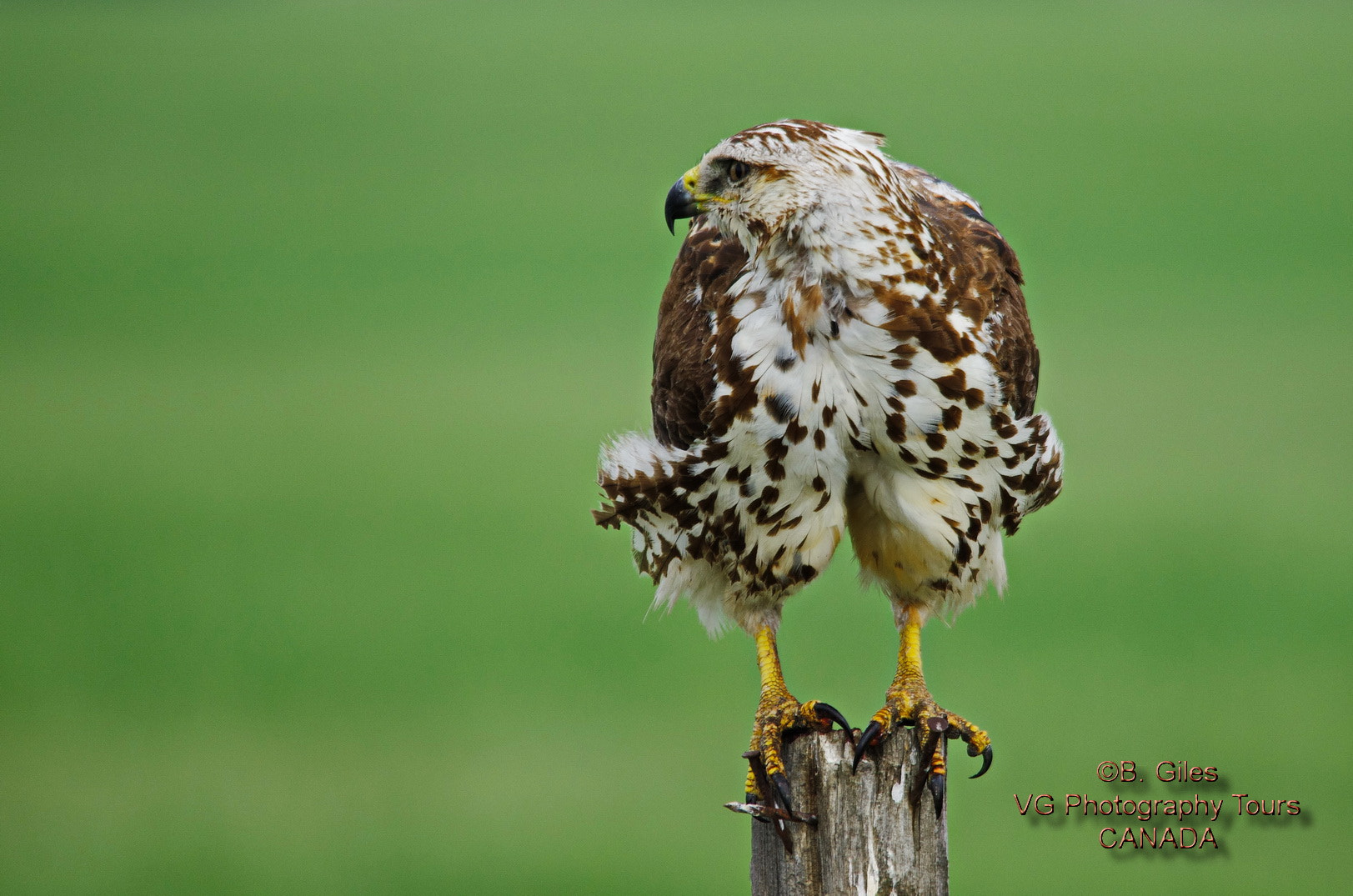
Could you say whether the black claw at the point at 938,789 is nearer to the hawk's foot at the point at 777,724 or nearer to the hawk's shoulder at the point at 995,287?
the hawk's foot at the point at 777,724

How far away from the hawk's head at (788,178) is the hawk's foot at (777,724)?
63.4 inches

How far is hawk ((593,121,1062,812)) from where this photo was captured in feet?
13.5

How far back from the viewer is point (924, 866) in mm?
3793

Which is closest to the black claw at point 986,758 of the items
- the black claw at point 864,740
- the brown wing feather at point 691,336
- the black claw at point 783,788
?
the black claw at point 864,740

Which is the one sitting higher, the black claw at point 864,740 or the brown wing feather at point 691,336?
the brown wing feather at point 691,336

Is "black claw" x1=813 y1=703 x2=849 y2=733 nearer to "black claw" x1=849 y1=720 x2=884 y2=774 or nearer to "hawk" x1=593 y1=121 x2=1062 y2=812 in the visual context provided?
"hawk" x1=593 y1=121 x2=1062 y2=812

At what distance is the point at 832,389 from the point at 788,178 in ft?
2.17

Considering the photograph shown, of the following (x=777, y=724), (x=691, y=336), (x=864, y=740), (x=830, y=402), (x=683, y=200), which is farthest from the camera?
(x=777, y=724)

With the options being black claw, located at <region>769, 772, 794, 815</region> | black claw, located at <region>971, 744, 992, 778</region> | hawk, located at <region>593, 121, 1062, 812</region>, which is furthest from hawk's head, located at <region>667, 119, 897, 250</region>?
black claw, located at <region>971, 744, 992, 778</region>

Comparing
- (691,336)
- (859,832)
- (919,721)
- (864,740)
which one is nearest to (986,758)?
(919,721)

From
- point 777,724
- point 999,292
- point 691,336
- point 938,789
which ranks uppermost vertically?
point 999,292

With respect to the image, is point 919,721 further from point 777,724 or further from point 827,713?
point 777,724

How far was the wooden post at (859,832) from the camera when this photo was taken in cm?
378

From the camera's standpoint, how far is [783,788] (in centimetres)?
422
